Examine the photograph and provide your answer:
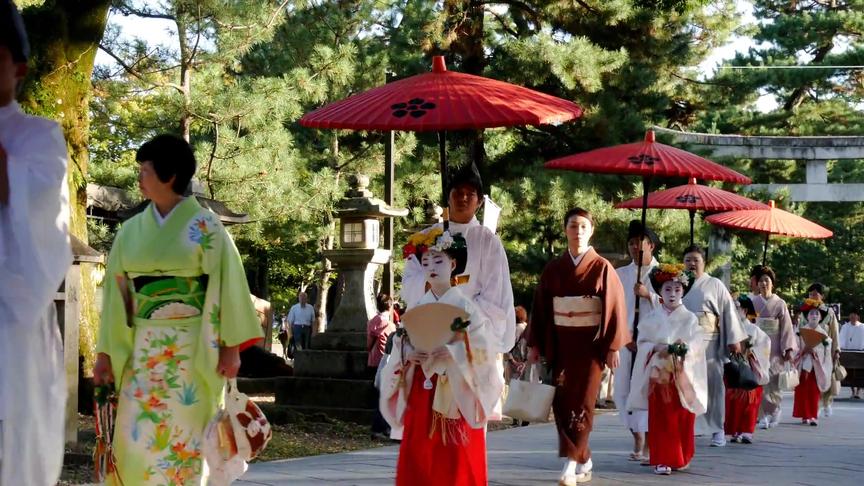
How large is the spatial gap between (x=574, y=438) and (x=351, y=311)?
6478mm

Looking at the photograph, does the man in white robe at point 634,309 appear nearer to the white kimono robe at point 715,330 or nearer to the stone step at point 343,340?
the white kimono robe at point 715,330

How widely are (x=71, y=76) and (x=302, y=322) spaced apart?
1371 cm

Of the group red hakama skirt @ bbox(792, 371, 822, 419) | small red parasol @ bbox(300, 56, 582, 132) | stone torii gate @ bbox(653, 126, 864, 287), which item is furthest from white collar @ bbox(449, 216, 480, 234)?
stone torii gate @ bbox(653, 126, 864, 287)

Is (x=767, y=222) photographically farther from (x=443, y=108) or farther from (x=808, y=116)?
(x=808, y=116)

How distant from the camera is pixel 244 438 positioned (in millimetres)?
5355

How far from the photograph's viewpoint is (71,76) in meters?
11.3

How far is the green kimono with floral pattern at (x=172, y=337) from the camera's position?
5332 millimetres

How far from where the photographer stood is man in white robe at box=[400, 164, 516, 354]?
7258mm

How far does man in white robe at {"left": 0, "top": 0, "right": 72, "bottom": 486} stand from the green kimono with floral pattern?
6.60 feet

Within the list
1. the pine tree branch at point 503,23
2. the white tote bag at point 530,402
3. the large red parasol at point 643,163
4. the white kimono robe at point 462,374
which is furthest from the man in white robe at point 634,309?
the pine tree branch at point 503,23

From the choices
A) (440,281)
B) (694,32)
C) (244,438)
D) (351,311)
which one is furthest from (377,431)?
(694,32)

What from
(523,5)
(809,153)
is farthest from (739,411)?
(809,153)

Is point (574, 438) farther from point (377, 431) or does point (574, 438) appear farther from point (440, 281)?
point (377, 431)

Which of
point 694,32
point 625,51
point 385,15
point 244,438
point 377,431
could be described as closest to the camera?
point 244,438
